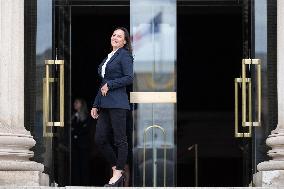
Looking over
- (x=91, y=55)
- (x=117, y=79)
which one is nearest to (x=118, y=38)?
(x=117, y=79)

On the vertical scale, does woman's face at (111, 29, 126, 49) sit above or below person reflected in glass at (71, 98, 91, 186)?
above

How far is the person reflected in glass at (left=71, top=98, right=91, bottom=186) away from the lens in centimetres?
1816

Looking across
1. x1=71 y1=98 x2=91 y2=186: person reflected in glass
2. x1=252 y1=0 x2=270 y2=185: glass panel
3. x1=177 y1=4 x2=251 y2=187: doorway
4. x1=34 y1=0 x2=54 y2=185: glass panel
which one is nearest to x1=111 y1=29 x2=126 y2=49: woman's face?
x1=34 y1=0 x2=54 y2=185: glass panel

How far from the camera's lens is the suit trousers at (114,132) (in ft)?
42.8

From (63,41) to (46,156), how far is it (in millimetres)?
1913

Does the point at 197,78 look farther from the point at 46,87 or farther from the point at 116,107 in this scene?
the point at 116,107

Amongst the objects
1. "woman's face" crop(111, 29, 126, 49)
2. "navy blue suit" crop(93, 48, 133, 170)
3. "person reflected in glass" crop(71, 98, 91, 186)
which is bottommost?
"person reflected in glass" crop(71, 98, 91, 186)

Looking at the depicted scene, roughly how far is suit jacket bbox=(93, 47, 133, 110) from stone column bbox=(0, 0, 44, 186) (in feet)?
3.85

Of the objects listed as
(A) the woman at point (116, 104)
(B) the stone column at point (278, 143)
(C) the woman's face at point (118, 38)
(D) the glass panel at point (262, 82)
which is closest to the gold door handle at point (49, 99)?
(A) the woman at point (116, 104)

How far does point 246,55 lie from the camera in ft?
48.7

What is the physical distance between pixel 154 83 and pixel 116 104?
2678mm

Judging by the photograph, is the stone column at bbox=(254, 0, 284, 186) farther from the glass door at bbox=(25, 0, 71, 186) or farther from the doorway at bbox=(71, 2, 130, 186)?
the doorway at bbox=(71, 2, 130, 186)

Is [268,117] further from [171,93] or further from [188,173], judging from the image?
[188,173]

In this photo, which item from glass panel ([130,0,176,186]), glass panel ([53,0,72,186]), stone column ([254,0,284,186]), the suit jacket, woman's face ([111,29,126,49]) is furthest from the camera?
glass panel ([130,0,176,186])
